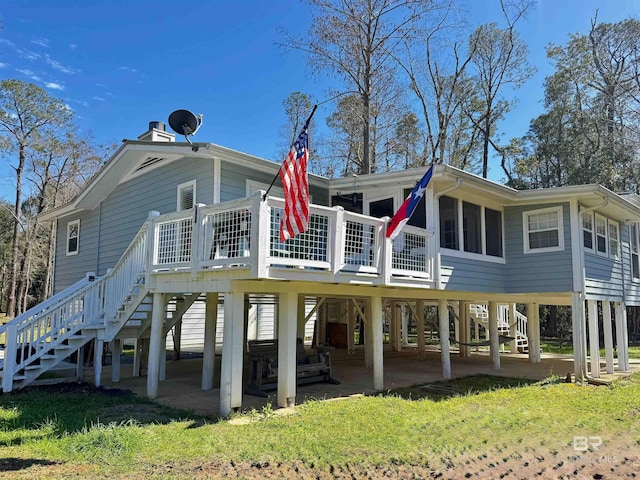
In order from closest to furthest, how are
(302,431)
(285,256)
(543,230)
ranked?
(302,431) → (285,256) → (543,230)

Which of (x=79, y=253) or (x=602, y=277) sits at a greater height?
(x=79, y=253)

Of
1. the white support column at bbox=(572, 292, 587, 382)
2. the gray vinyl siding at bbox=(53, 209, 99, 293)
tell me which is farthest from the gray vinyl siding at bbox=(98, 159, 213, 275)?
the white support column at bbox=(572, 292, 587, 382)

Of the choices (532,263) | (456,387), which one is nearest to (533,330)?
(532,263)

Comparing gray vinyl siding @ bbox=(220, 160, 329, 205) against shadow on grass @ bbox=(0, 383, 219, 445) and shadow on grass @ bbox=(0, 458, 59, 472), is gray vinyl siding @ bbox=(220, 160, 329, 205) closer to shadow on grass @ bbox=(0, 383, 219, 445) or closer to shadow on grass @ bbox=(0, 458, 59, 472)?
shadow on grass @ bbox=(0, 383, 219, 445)

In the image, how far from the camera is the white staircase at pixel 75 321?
28.1 ft

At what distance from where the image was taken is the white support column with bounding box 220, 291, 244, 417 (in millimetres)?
6923

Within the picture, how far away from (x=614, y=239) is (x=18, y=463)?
1441cm

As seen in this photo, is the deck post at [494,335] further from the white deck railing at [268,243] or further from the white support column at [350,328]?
the white support column at [350,328]

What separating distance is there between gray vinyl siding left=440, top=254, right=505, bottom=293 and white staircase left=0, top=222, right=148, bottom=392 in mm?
5844

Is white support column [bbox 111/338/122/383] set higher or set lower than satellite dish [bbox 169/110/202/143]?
lower

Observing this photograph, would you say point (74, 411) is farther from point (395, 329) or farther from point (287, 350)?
point (395, 329)

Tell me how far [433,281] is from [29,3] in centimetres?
1824

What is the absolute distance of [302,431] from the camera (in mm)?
6008

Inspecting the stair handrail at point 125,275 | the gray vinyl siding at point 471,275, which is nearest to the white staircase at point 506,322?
the gray vinyl siding at point 471,275
